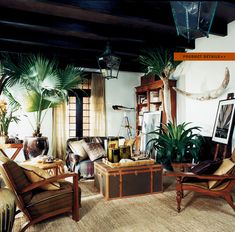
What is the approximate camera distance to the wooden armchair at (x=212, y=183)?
2.81m

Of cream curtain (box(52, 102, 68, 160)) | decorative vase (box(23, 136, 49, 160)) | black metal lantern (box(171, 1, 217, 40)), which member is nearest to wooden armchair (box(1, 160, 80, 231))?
decorative vase (box(23, 136, 49, 160))

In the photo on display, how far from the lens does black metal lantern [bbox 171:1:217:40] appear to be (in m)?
1.92

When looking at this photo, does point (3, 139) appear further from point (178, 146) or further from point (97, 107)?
point (178, 146)

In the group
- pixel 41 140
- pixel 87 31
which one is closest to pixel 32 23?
pixel 87 31

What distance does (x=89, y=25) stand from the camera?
414cm

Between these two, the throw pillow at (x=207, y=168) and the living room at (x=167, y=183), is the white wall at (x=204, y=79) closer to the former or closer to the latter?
the living room at (x=167, y=183)

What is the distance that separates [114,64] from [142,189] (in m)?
2.18

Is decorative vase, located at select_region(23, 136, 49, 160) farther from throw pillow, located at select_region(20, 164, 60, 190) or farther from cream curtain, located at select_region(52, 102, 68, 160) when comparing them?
cream curtain, located at select_region(52, 102, 68, 160)

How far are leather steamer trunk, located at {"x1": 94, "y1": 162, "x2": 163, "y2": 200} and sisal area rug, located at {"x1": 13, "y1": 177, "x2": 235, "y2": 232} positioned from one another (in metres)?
0.10

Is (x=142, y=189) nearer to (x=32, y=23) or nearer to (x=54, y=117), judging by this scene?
(x=32, y=23)

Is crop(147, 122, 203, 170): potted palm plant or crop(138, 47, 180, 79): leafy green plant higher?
crop(138, 47, 180, 79): leafy green plant

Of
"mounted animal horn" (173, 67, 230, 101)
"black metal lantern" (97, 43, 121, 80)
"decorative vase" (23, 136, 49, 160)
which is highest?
"black metal lantern" (97, 43, 121, 80)

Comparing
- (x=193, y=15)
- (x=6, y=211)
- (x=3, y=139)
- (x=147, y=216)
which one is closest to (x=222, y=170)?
(x=147, y=216)

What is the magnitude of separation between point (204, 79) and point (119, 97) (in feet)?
9.77
